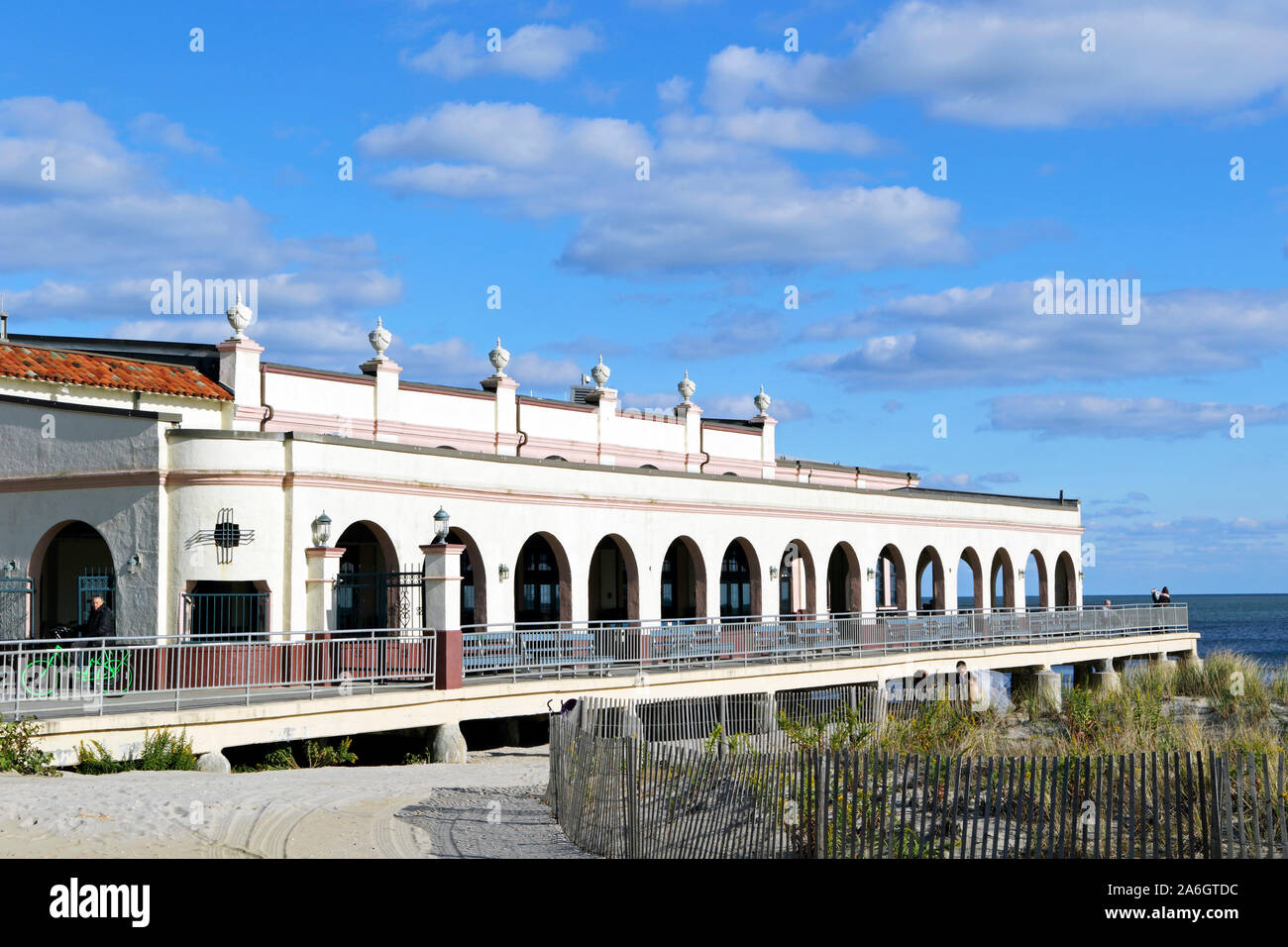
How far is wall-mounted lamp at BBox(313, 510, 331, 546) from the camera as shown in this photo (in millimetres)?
24109

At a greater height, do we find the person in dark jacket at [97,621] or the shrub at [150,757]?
the person in dark jacket at [97,621]

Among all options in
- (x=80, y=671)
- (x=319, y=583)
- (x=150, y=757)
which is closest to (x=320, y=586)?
(x=319, y=583)

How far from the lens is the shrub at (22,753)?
16750mm

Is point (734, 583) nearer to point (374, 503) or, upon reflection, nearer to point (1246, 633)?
point (374, 503)

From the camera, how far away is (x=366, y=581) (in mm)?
28047

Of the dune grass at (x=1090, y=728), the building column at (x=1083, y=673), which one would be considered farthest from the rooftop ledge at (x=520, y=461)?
the dune grass at (x=1090, y=728)

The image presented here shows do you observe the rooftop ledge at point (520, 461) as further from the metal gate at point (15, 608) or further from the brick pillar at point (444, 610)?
the metal gate at point (15, 608)

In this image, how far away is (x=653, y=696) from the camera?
85.9 feet

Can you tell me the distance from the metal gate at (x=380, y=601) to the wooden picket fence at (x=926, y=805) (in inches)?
444

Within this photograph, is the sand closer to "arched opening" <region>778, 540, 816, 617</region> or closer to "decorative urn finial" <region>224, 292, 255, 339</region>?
"decorative urn finial" <region>224, 292, 255, 339</region>

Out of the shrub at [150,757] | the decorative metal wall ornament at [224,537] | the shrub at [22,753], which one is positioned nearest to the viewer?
the shrub at [22,753]
